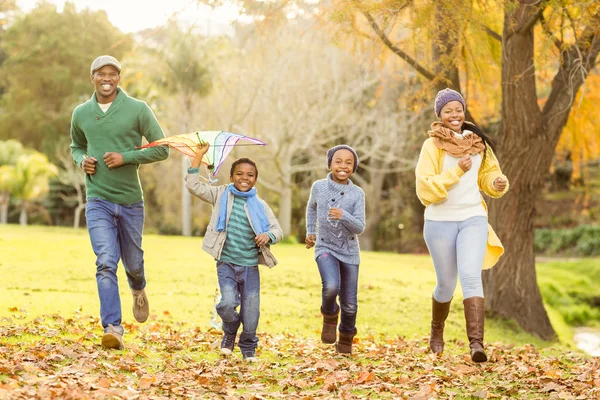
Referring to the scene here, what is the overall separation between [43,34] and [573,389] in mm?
42166

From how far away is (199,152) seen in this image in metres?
6.53

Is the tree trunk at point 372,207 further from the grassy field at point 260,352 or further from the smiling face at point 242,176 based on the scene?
the smiling face at point 242,176

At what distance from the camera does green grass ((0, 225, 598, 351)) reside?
10.0 meters

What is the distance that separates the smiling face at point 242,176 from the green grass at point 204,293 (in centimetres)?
319

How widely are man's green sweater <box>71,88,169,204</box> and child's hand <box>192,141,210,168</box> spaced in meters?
0.42

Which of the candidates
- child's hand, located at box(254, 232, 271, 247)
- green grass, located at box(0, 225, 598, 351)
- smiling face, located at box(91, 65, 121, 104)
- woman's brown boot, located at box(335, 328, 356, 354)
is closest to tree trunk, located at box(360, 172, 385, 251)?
green grass, located at box(0, 225, 598, 351)

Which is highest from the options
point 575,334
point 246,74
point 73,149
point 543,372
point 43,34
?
point 43,34

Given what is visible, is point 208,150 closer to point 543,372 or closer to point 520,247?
point 543,372

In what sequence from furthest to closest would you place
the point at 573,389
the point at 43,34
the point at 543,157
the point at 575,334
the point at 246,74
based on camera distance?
the point at 43,34 < the point at 246,74 < the point at 575,334 < the point at 543,157 < the point at 573,389

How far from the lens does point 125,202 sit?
6.83m

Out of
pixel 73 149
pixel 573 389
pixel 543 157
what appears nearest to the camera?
pixel 573 389

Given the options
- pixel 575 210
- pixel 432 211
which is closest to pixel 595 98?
pixel 432 211

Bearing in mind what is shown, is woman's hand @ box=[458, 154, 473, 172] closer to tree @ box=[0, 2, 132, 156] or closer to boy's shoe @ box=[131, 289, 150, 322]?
boy's shoe @ box=[131, 289, 150, 322]

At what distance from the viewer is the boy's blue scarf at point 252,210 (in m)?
6.47
